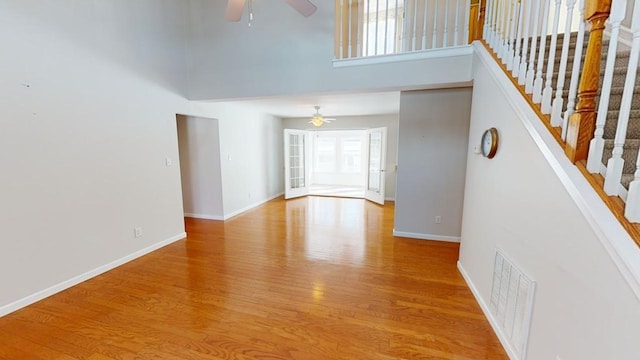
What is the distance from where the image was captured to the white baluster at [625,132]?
102cm

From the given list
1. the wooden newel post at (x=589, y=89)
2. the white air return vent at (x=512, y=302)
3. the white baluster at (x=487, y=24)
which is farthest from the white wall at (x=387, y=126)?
the wooden newel post at (x=589, y=89)

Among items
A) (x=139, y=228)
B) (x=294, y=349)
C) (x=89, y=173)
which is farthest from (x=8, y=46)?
(x=294, y=349)

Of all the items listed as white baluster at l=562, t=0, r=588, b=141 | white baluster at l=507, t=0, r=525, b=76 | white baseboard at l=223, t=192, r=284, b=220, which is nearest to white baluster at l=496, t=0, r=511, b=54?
white baluster at l=507, t=0, r=525, b=76

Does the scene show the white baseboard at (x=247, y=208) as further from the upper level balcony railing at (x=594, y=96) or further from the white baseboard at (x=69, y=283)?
the upper level balcony railing at (x=594, y=96)

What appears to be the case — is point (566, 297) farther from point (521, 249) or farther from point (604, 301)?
point (521, 249)

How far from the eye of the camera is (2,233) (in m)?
2.22

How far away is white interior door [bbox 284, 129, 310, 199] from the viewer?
22.5 ft

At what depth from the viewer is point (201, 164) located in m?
5.08

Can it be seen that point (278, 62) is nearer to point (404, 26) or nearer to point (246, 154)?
point (404, 26)

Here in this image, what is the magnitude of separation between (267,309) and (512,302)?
6.20 ft

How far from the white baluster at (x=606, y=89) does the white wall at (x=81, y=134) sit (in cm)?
399

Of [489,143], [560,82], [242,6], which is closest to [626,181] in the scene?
[560,82]

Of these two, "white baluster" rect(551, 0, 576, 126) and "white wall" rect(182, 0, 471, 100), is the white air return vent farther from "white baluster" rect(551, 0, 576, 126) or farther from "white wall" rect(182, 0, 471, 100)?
"white wall" rect(182, 0, 471, 100)

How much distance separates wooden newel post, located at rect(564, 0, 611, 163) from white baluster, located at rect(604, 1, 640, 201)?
0.57 ft
